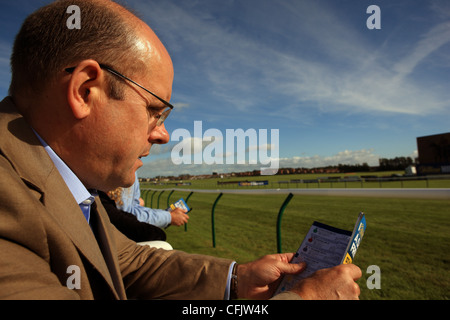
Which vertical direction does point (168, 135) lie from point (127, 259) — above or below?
above

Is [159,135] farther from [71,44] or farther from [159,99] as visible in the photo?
[71,44]

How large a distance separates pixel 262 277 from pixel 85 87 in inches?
56.2

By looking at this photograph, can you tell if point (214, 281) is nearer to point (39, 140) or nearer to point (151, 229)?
point (39, 140)

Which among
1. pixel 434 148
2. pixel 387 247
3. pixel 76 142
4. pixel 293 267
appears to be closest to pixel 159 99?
pixel 76 142

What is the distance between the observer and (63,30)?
1217mm

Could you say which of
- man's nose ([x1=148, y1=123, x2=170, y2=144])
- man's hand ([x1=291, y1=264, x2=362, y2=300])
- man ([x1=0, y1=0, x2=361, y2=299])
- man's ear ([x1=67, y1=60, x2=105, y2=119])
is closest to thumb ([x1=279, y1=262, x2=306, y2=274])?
man ([x1=0, y1=0, x2=361, y2=299])

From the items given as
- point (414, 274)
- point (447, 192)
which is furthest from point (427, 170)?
point (447, 192)

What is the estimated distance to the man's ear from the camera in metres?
1.18

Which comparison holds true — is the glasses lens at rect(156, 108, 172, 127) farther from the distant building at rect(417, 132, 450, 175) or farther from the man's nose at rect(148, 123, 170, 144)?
the distant building at rect(417, 132, 450, 175)

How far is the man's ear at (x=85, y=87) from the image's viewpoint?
118 cm

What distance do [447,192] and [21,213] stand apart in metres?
Answer: 2.66

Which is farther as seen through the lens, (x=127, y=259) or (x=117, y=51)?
(x=127, y=259)

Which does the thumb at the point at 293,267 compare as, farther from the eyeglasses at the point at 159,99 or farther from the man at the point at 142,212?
the man at the point at 142,212

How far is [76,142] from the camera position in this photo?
49.0 inches
